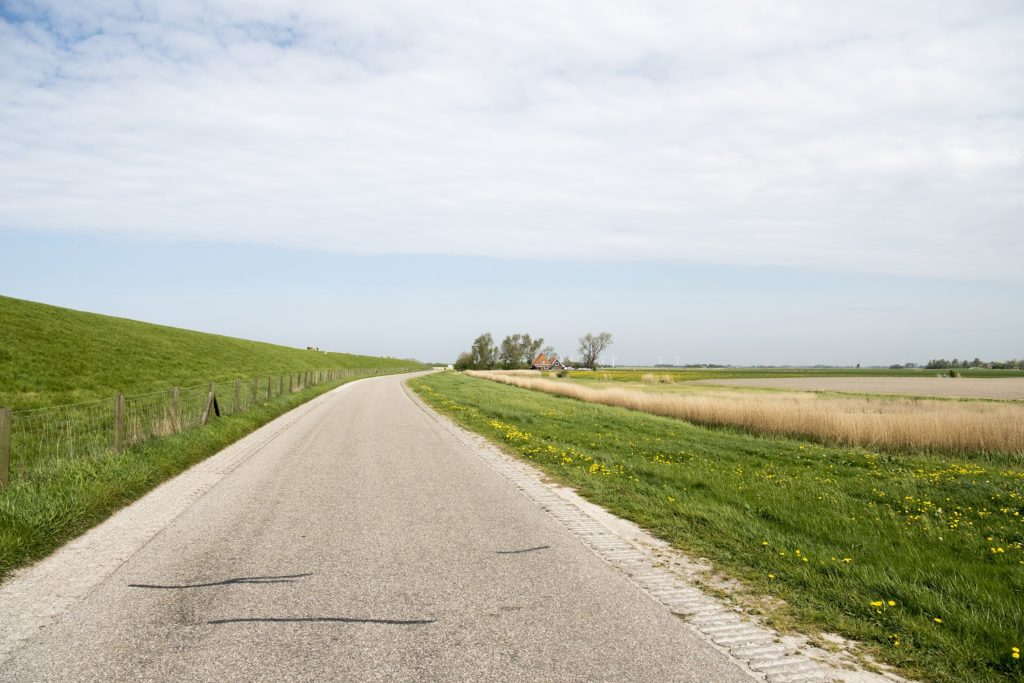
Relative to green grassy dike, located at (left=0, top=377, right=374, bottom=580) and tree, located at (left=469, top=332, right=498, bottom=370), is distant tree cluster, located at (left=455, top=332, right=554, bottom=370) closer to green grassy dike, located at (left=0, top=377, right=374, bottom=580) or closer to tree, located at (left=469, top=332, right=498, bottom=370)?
tree, located at (left=469, top=332, right=498, bottom=370)

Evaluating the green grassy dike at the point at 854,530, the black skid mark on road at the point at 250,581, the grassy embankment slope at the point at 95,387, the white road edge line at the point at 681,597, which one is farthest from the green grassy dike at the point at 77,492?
the green grassy dike at the point at 854,530

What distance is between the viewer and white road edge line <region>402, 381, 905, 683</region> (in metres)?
4.09

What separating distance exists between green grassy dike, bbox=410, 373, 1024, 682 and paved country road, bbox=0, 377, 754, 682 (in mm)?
1400

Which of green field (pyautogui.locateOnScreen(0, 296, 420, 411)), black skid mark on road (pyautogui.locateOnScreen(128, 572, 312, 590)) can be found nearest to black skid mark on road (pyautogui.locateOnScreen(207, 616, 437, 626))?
black skid mark on road (pyautogui.locateOnScreen(128, 572, 312, 590))

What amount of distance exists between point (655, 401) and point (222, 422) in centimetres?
1960

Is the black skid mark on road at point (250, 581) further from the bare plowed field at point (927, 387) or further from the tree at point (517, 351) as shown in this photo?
the tree at point (517, 351)

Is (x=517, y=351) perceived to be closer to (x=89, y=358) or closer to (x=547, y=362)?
(x=547, y=362)

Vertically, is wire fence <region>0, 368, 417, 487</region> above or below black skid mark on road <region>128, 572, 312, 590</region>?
above

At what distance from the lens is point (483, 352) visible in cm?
15962

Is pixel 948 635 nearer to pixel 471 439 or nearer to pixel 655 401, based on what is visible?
pixel 471 439

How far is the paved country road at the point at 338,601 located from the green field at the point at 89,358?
1582 centimetres

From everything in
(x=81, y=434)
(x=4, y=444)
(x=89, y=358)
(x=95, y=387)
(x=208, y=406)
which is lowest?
(x=81, y=434)

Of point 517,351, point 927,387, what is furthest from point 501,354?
point 927,387

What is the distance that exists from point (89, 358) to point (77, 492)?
36046 millimetres
